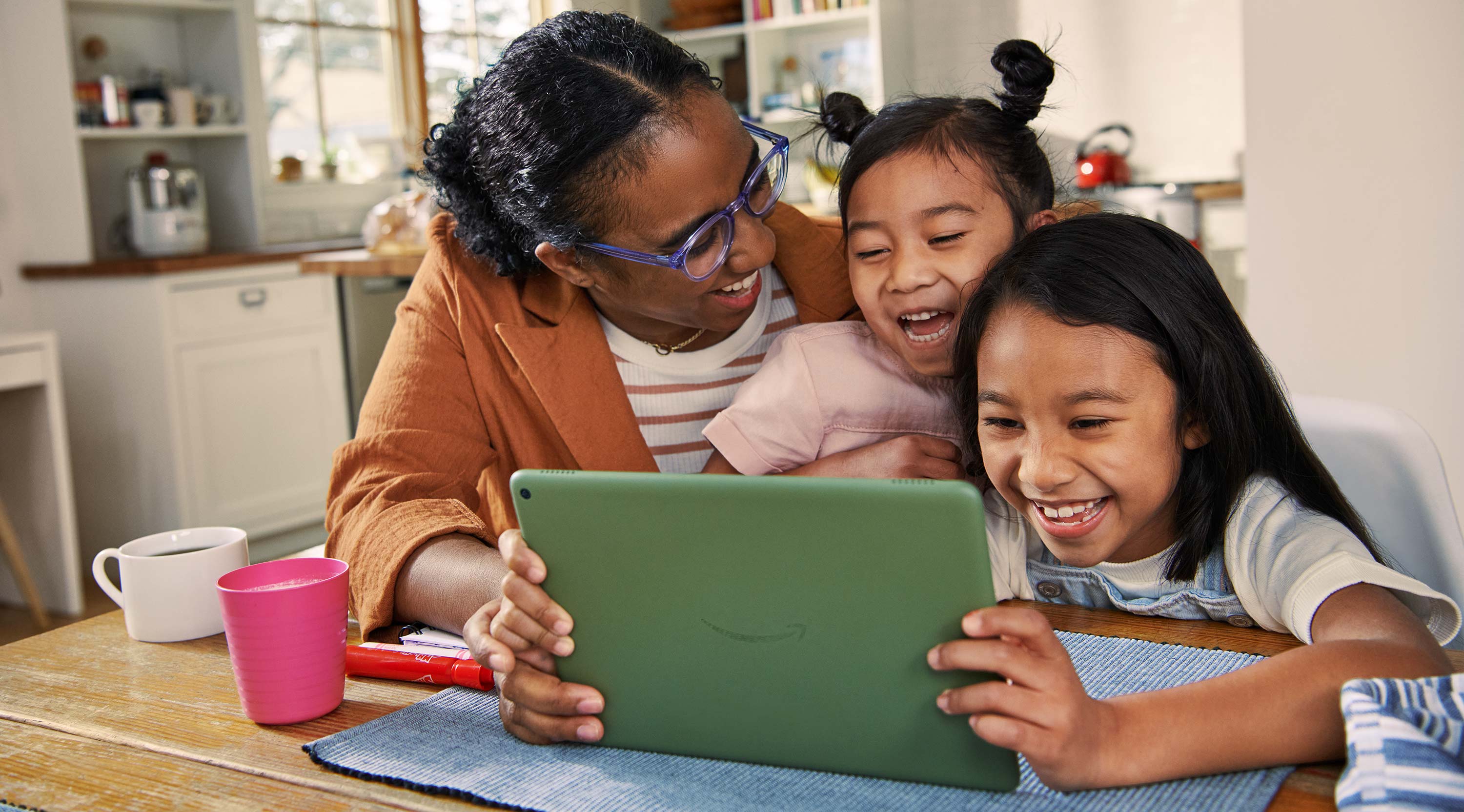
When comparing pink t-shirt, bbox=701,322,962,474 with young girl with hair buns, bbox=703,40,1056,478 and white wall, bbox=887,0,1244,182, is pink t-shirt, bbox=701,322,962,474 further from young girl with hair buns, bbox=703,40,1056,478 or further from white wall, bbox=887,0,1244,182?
white wall, bbox=887,0,1244,182

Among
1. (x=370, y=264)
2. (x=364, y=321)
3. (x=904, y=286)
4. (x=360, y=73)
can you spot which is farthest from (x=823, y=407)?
(x=360, y=73)

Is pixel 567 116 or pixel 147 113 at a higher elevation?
pixel 147 113

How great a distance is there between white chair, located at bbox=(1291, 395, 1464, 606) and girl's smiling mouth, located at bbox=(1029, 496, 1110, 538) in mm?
347

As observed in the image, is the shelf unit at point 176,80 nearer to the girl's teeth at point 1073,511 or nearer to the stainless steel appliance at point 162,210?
the stainless steel appliance at point 162,210

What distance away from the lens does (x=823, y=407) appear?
1.28m

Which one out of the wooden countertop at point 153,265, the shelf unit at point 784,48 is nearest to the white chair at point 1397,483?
the wooden countertop at point 153,265

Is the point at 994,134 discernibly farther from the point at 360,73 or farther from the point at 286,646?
the point at 360,73

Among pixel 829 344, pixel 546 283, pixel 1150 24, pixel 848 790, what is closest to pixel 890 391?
pixel 829 344

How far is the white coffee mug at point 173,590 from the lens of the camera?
104 cm

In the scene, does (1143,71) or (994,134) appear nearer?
(994,134)

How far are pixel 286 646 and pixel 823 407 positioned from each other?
2.06ft

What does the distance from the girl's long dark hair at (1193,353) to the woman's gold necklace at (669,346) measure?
511mm

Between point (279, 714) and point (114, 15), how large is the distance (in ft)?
12.9

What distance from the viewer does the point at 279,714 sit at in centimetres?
85
